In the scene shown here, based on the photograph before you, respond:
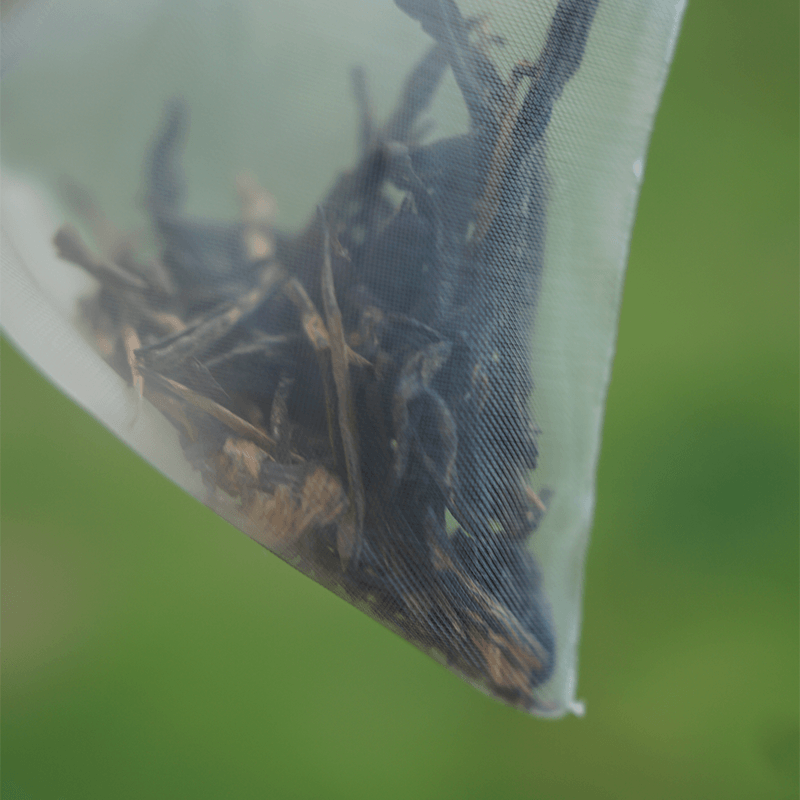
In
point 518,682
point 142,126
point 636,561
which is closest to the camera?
point 142,126

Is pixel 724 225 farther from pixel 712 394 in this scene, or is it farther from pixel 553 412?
pixel 553 412

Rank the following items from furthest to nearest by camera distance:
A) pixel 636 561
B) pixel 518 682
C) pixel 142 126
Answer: pixel 636 561
pixel 518 682
pixel 142 126

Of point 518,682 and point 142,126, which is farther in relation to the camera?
point 518,682

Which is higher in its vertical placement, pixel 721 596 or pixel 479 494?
pixel 479 494

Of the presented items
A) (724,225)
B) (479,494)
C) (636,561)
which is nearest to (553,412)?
(479,494)
